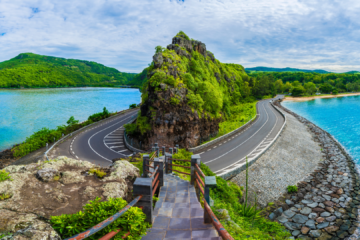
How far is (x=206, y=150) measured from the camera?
26094 millimetres

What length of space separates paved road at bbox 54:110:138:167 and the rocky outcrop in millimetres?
18522

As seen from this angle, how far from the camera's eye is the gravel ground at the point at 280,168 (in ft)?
59.9

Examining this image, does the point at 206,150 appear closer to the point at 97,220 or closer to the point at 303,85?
the point at 97,220

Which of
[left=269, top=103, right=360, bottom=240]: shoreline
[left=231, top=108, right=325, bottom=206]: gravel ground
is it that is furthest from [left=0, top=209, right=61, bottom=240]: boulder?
[left=231, top=108, right=325, bottom=206]: gravel ground

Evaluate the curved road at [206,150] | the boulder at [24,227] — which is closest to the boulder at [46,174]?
the boulder at [24,227]

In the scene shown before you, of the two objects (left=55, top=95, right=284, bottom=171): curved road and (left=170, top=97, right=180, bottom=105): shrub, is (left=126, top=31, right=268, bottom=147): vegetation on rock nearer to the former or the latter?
(left=170, top=97, right=180, bottom=105): shrub

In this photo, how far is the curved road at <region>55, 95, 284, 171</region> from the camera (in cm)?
2271

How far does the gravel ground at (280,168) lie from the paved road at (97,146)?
17033 millimetres

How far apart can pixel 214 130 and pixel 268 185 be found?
1648 cm

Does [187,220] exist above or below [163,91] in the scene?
below

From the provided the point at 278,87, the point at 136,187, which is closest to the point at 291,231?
the point at 136,187

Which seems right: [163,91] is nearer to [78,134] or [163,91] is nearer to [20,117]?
[78,134]

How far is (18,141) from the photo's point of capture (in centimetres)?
3944

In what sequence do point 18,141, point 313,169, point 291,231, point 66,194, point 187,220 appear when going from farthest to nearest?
point 18,141 → point 313,169 → point 291,231 → point 187,220 → point 66,194
